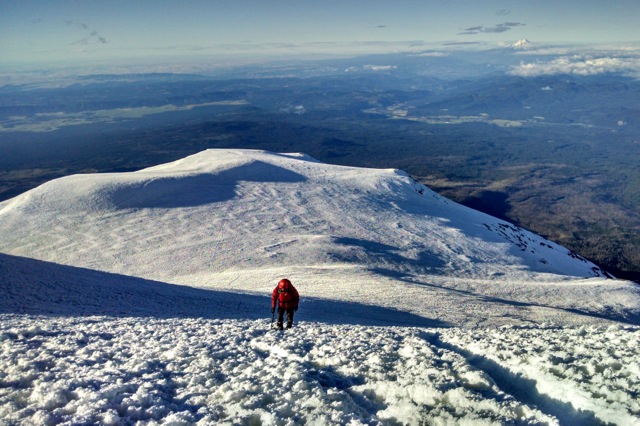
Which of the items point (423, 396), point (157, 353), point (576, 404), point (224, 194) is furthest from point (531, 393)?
point (224, 194)

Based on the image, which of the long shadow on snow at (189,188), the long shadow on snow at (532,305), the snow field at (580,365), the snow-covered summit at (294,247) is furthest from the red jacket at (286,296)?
the long shadow on snow at (189,188)

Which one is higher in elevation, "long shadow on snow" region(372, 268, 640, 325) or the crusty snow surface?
the crusty snow surface

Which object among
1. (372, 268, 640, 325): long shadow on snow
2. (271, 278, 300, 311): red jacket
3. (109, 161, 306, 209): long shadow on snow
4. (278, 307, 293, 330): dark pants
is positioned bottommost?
(372, 268, 640, 325): long shadow on snow

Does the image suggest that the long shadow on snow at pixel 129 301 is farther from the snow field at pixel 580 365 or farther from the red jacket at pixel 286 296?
the snow field at pixel 580 365

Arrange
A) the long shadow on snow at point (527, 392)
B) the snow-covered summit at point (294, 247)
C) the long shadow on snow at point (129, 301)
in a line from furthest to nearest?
1. the snow-covered summit at point (294, 247)
2. the long shadow on snow at point (129, 301)
3. the long shadow on snow at point (527, 392)

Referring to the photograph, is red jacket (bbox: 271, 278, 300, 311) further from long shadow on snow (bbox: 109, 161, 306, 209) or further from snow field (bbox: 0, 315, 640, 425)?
long shadow on snow (bbox: 109, 161, 306, 209)

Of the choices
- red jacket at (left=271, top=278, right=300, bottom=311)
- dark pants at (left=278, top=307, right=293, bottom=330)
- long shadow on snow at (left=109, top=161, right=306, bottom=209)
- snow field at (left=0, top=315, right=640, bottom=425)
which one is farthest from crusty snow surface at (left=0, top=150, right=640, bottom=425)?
red jacket at (left=271, top=278, right=300, bottom=311)
